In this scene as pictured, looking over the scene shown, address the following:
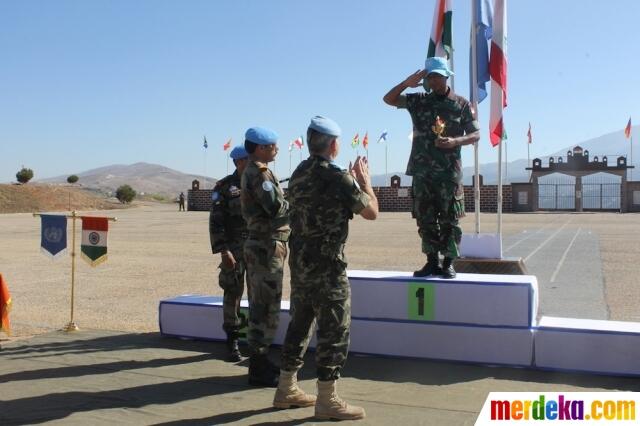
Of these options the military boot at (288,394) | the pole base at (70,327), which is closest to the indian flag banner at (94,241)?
the pole base at (70,327)

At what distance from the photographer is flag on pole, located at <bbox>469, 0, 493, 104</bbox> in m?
7.14

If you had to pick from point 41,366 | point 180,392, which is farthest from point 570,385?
point 41,366

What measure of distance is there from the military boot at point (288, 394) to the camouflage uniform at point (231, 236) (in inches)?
55.4

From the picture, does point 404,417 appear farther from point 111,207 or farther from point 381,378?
point 111,207

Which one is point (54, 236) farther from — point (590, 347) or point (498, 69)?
point (590, 347)

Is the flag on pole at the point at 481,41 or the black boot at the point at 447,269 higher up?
the flag on pole at the point at 481,41

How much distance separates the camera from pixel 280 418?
3984 mm

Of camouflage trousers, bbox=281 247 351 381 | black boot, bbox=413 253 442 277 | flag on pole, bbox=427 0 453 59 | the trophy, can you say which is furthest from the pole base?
flag on pole, bbox=427 0 453 59

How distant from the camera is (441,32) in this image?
7.07m

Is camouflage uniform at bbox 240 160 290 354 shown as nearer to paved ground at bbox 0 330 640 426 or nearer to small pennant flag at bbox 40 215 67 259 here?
paved ground at bbox 0 330 640 426

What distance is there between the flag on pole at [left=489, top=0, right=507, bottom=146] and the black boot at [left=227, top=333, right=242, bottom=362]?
376 centimetres

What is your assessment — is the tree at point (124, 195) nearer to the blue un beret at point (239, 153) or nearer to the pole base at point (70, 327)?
the pole base at point (70, 327)

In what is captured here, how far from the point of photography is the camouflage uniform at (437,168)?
211 inches

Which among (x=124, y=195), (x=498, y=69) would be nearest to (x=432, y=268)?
(x=498, y=69)
